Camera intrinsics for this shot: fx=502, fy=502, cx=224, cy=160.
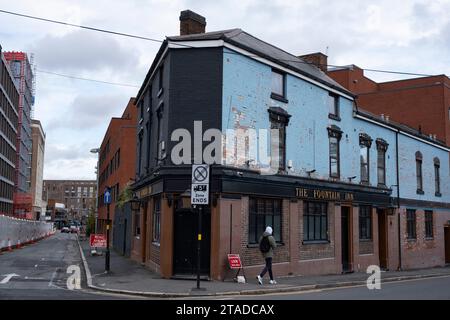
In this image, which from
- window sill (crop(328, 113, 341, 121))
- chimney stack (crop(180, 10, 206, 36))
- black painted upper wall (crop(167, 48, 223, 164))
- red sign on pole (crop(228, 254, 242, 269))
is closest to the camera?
red sign on pole (crop(228, 254, 242, 269))

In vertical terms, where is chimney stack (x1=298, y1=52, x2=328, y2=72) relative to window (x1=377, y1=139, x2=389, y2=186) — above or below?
above

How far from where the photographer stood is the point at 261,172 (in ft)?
63.4

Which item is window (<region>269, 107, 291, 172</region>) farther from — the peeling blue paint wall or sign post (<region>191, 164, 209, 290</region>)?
sign post (<region>191, 164, 209, 290</region>)

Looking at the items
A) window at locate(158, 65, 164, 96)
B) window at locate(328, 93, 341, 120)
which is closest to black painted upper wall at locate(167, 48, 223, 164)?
window at locate(158, 65, 164, 96)

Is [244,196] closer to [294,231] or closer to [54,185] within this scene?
[294,231]

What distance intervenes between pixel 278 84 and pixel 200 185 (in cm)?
781

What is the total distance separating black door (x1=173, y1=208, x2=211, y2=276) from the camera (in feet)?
57.4

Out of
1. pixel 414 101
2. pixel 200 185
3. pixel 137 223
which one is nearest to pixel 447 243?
pixel 414 101

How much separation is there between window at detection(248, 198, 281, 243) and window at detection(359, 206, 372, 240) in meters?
7.04

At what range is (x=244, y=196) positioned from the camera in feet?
60.2

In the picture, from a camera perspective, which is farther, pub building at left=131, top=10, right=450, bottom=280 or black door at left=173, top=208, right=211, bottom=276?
pub building at left=131, top=10, right=450, bottom=280

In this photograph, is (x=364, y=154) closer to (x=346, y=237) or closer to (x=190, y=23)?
(x=346, y=237)

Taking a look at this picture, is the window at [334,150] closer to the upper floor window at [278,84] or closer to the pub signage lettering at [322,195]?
the pub signage lettering at [322,195]
